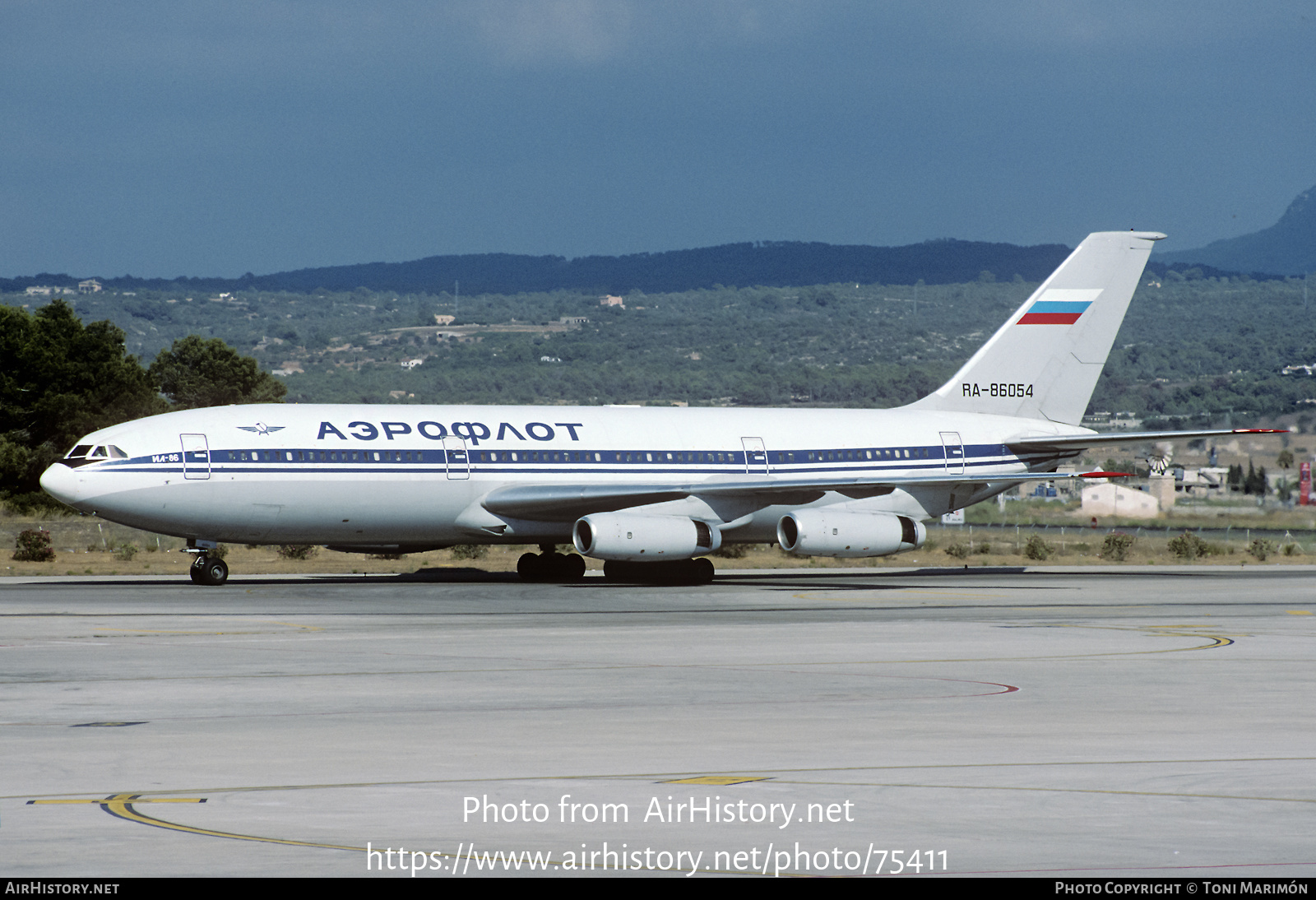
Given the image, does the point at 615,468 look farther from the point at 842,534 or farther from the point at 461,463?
the point at 842,534

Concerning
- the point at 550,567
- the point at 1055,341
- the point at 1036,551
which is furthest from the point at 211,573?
the point at 1036,551

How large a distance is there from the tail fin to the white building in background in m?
48.9

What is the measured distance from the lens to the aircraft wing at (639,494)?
131ft

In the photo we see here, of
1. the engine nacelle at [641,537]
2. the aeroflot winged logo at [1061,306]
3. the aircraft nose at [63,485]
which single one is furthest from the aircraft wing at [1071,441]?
the aircraft nose at [63,485]

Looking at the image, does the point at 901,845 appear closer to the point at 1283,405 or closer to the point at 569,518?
the point at 569,518

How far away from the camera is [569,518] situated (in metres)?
41.5

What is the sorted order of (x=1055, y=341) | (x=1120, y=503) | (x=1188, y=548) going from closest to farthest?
(x=1055, y=341), (x=1188, y=548), (x=1120, y=503)

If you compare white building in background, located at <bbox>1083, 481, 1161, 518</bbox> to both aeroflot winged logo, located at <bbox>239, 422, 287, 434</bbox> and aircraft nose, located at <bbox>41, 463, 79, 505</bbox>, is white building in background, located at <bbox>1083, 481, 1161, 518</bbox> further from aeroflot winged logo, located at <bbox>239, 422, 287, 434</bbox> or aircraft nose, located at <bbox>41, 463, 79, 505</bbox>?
aircraft nose, located at <bbox>41, 463, 79, 505</bbox>

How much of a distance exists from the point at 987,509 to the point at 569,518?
209 ft

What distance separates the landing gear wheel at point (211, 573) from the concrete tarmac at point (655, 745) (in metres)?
8.64

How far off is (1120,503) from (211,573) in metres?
75.6

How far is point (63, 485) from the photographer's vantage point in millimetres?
36781

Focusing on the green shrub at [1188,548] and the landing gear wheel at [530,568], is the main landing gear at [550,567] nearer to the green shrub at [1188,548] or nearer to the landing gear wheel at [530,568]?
the landing gear wheel at [530,568]

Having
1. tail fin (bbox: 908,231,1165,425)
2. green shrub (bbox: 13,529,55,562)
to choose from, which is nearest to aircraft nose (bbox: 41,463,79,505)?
green shrub (bbox: 13,529,55,562)
